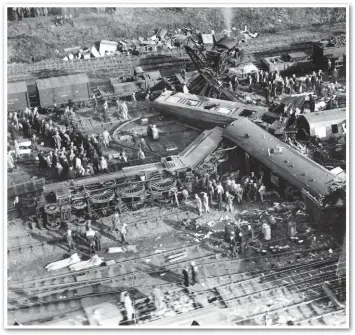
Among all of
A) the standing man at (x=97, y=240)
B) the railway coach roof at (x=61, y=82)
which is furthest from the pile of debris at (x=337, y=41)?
the standing man at (x=97, y=240)

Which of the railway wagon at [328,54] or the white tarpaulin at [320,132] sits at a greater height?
the railway wagon at [328,54]

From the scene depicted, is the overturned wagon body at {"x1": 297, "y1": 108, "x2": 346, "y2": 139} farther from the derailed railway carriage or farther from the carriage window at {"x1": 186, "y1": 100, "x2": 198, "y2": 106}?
the carriage window at {"x1": 186, "y1": 100, "x2": 198, "y2": 106}

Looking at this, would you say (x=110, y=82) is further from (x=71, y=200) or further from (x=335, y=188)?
(x=335, y=188)

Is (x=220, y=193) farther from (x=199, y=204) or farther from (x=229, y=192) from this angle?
(x=229, y=192)

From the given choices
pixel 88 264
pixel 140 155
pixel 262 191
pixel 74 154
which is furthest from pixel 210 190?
pixel 74 154

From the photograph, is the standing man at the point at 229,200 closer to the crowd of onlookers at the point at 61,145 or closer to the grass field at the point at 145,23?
the crowd of onlookers at the point at 61,145

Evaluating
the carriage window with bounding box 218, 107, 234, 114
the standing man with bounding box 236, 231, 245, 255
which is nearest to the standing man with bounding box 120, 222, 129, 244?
the standing man with bounding box 236, 231, 245, 255
